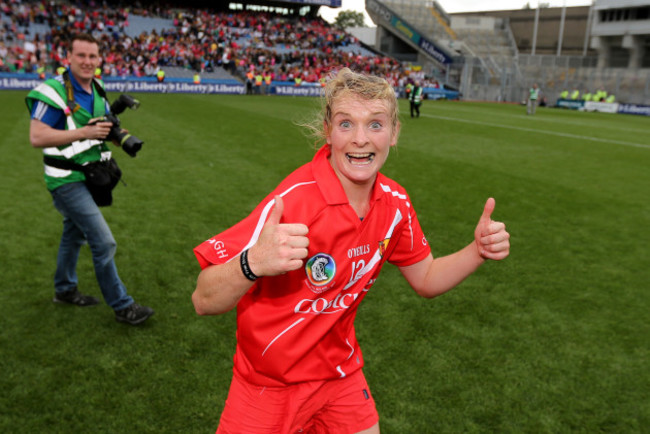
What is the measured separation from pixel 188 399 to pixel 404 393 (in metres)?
1.51

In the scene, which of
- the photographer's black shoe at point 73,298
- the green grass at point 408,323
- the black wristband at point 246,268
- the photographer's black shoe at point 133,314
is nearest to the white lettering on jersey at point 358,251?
the black wristband at point 246,268

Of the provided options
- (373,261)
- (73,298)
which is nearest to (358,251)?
(373,261)

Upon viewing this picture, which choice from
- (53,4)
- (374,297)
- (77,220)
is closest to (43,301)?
(77,220)

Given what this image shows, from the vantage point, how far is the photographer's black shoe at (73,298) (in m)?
4.76

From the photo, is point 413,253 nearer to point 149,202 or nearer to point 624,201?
point 149,202

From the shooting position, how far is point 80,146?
408 cm

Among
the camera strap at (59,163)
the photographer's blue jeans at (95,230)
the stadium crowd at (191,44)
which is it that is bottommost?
the photographer's blue jeans at (95,230)

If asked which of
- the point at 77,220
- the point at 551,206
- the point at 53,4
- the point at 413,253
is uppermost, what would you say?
the point at 53,4

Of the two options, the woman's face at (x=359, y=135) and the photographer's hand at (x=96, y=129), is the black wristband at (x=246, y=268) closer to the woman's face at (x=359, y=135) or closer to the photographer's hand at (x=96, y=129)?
the woman's face at (x=359, y=135)

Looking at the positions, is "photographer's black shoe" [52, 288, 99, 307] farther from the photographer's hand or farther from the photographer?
the photographer's hand

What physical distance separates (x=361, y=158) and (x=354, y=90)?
11.0 inches

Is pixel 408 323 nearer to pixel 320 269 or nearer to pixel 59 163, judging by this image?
pixel 320 269

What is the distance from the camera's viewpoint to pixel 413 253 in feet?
8.52

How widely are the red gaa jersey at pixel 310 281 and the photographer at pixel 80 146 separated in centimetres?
238
